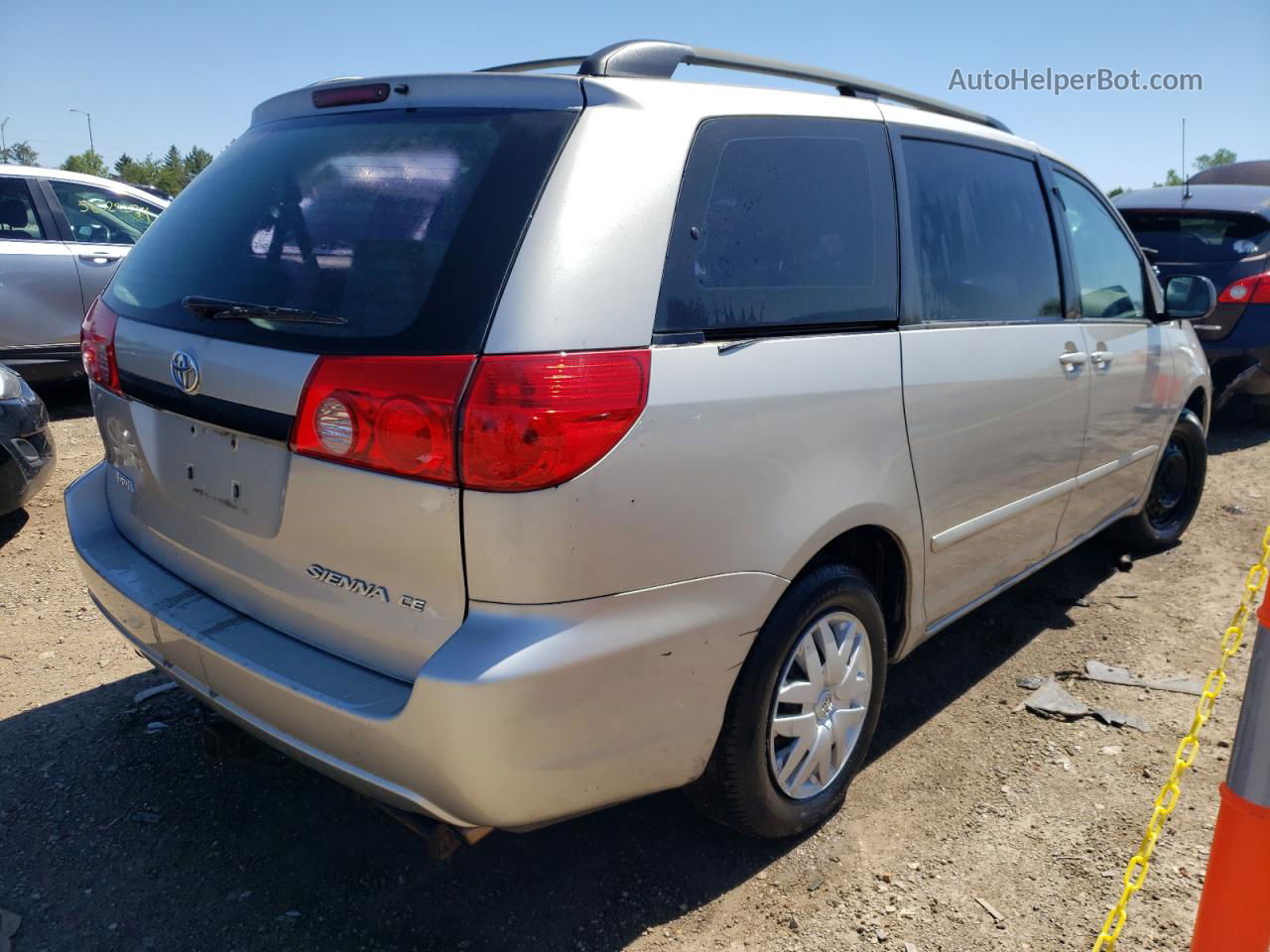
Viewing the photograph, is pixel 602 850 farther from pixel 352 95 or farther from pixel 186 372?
pixel 352 95

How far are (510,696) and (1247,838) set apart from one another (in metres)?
1.22

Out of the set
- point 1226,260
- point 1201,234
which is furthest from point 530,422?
point 1201,234

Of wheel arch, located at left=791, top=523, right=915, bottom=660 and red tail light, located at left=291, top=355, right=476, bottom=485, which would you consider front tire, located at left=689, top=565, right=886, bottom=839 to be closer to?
wheel arch, located at left=791, top=523, right=915, bottom=660

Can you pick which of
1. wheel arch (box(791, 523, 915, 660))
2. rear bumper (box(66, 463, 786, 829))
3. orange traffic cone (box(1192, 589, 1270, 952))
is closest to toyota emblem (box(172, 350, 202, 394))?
rear bumper (box(66, 463, 786, 829))

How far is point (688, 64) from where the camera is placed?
2473 mm

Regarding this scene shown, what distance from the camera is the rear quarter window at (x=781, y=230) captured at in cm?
211

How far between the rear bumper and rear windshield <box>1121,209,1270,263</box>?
21.1ft

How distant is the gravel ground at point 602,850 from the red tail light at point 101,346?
3.57ft

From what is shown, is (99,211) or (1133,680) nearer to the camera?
(1133,680)

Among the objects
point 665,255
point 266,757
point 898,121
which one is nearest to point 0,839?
point 266,757

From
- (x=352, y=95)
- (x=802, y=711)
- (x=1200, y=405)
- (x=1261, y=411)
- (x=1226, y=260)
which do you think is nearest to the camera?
(x=352, y=95)

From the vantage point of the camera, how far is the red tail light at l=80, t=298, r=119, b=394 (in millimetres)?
2479

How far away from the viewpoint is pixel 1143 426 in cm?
418

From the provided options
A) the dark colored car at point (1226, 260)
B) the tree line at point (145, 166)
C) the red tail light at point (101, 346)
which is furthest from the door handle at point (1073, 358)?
the tree line at point (145, 166)
